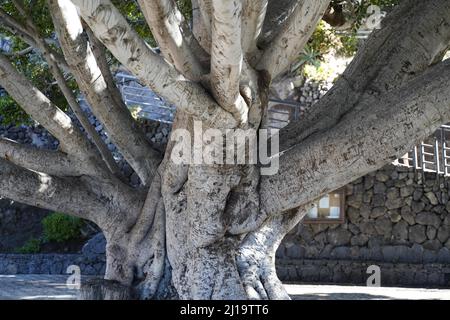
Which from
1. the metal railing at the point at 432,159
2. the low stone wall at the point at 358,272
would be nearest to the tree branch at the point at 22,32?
the low stone wall at the point at 358,272

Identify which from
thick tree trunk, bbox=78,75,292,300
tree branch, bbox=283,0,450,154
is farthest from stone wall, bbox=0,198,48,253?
tree branch, bbox=283,0,450,154

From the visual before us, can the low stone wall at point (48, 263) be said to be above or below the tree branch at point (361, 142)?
below

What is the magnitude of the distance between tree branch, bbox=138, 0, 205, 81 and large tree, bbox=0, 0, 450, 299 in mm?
12

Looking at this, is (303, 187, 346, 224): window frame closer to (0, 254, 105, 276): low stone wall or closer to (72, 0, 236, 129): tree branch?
(0, 254, 105, 276): low stone wall

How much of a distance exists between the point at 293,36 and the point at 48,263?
951cm

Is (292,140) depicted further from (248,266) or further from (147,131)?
(147,131)

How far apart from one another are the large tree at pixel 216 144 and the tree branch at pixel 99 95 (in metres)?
0.01

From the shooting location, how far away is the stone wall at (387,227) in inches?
586

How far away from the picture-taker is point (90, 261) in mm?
14867

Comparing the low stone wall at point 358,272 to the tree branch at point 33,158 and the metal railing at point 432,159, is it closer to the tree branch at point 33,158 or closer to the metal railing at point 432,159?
the metal railing at point 432,159

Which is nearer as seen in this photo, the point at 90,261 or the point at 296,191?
the point at 296,191

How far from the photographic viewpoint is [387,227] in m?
15.0

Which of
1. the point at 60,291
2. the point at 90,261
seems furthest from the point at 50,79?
the point at 90,261

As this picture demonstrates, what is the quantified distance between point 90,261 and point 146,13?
9.57 meters
